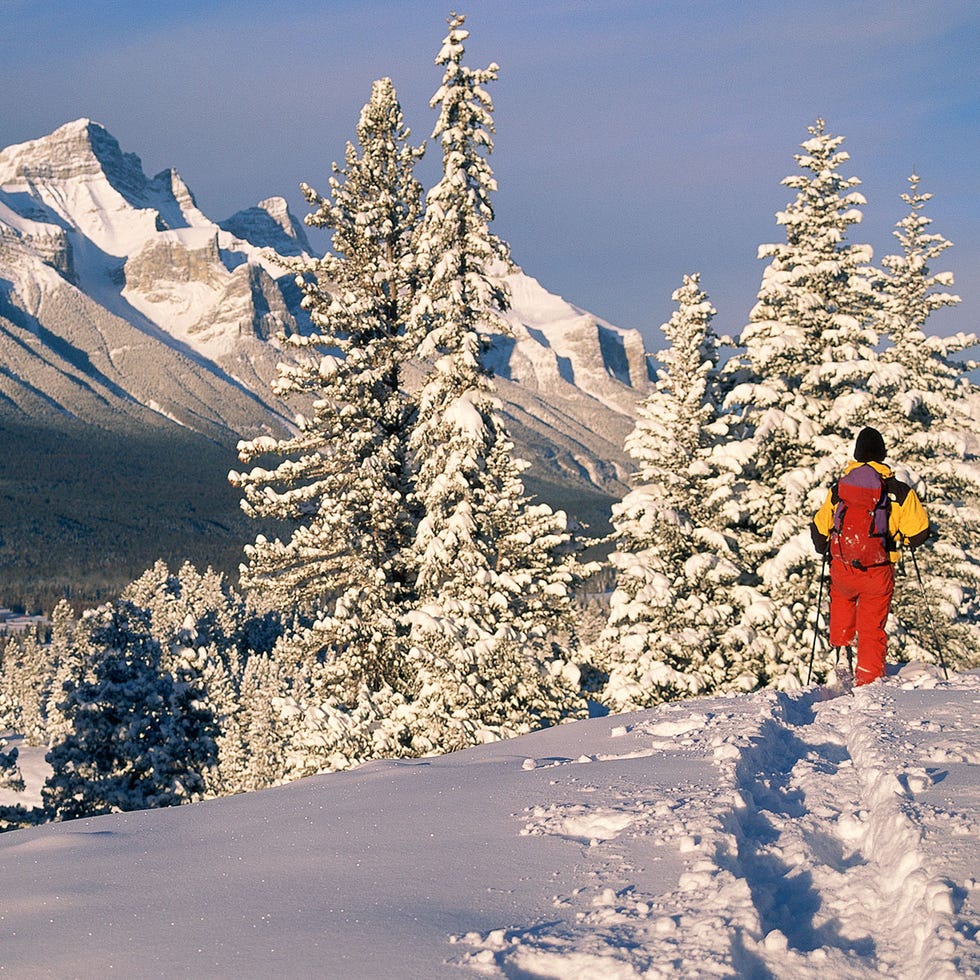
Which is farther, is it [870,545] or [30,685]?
[30,685]

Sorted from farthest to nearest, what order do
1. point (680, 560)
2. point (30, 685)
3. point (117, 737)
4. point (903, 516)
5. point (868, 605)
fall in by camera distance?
point (30, 685)
point (117, 737)
point (680, 560)
point (868, 605)
point (903, 516)

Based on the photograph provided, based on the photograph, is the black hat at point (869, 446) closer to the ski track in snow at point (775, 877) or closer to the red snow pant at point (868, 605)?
the red snow pant at point (868, 605)

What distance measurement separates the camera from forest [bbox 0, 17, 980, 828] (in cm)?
1600

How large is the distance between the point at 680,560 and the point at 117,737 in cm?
2024

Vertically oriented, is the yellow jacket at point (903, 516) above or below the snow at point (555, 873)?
above

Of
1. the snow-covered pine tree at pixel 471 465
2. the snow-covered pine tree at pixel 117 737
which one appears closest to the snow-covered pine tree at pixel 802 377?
the snow-covered pine tree at pixel 471 465

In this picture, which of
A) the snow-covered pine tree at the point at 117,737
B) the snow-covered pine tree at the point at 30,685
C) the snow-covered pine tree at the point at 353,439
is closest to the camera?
the snow-covered pine tree at the point at 353,439

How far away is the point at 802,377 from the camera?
1873 cm

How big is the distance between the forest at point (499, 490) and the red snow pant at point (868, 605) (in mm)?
4750

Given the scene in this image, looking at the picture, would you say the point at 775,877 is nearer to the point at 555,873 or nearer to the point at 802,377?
the point at 555,873

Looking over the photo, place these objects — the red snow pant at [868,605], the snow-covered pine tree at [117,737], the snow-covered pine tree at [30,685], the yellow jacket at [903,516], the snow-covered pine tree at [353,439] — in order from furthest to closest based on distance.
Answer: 1. the snow-covered pine tree at [30,685]
2. the snow-covered pine tree at [117,737]
3. the snow-covered pine tree at [353,439]
4. the red snow pant at [868,605]
5. the yellow jacket at [903,516]

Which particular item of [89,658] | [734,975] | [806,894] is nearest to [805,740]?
[806,894]

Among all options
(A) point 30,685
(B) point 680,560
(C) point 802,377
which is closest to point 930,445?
(C) point 802,377

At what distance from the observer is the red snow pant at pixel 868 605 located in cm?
1029
